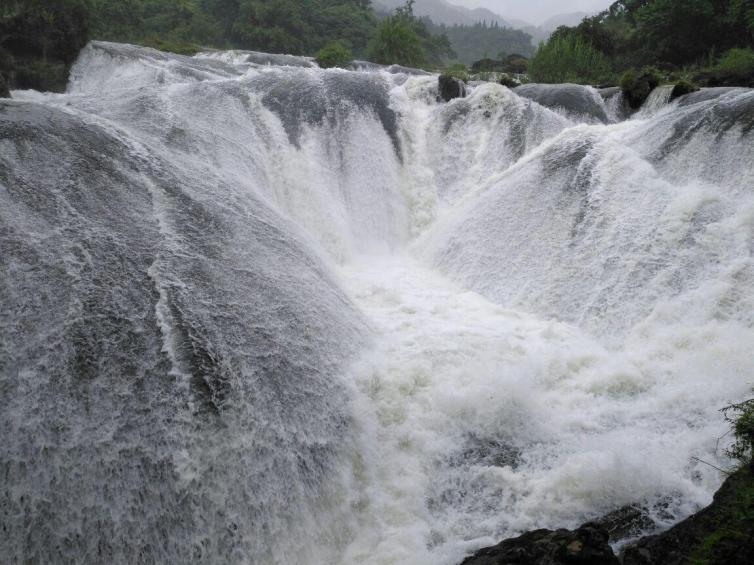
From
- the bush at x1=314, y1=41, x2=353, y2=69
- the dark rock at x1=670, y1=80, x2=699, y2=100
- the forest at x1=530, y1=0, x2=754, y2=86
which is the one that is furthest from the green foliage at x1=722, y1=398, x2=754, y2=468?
the bush at x1=314, y1=41, x2=353, y2=69

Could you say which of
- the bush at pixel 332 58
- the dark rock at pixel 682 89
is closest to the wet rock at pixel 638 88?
the dark rock at pixel 682 89

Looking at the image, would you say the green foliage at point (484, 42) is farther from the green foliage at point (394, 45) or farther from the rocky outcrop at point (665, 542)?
the rocky outcrop at point (665, 542)

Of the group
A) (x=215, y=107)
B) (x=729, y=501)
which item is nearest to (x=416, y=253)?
(x=215, y=107)

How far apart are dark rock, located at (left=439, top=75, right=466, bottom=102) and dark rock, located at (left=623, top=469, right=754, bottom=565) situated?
9.87 metres

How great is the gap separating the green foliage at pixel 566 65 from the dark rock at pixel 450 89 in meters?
9.22

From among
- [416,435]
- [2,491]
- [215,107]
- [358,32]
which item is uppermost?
[358,32]

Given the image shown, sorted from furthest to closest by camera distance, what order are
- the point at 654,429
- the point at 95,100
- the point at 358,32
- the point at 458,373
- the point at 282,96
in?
the point at 358,32 < the point at 282,96 < the point at 95,100 < the point at 458,373 < the point at 654,429

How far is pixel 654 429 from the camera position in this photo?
4520mm

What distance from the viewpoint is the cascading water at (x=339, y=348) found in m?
3.68

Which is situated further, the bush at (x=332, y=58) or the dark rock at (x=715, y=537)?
the bush at (x=332, y=58)

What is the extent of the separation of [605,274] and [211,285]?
4.56 metres

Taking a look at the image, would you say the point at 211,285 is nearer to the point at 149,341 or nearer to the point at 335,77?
the point at 149,341

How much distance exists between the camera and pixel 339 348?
5.45 meters

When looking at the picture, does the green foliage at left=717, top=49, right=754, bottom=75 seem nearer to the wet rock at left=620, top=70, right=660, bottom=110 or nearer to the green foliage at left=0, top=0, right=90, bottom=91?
the wet rock at left=620, top=70, right=660, bottom=110
